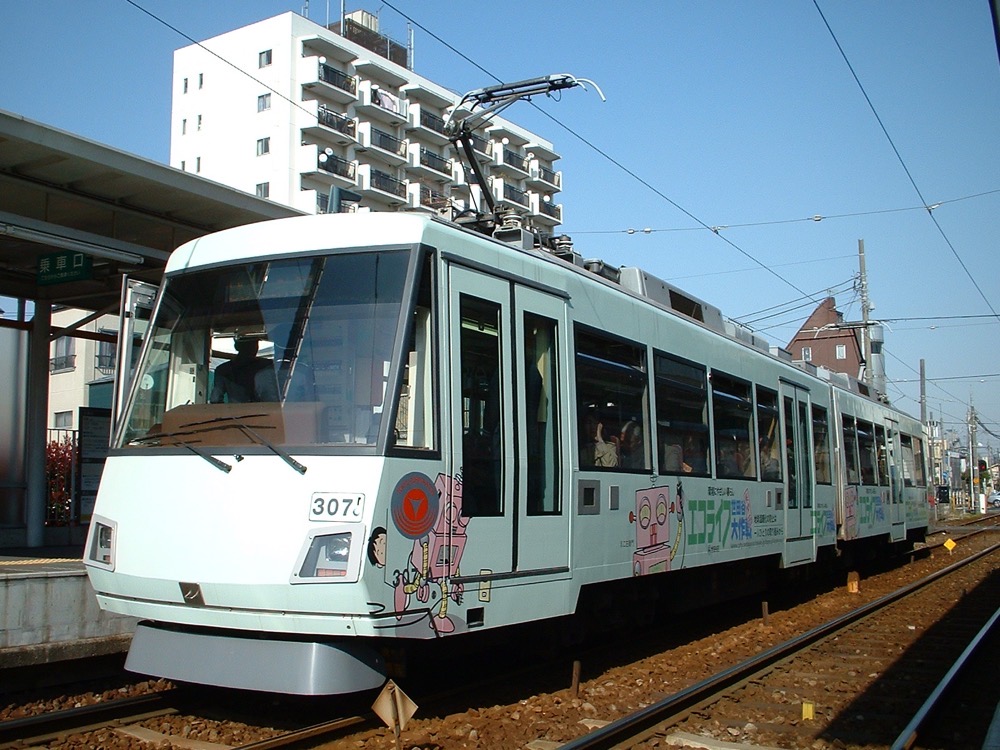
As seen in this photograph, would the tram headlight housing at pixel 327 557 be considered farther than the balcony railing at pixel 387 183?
No

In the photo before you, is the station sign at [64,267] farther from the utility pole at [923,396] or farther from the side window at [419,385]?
the utility pole at [923,396]

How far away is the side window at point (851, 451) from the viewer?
15766 millimetres

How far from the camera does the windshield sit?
5.92 metres

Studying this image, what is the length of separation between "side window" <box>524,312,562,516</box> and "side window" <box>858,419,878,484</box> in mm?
10906

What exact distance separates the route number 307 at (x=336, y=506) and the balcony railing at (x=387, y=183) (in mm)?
56044

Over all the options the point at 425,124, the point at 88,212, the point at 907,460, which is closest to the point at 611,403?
the point at 88,212

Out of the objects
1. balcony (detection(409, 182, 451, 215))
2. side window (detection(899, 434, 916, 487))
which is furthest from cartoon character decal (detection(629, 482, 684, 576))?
balcony (detection(409, 182, 451, 215))

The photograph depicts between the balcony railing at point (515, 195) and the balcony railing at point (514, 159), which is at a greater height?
the balcony railing at point (514, 159)

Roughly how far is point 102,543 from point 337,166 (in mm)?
52256

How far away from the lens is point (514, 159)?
73.6 meters

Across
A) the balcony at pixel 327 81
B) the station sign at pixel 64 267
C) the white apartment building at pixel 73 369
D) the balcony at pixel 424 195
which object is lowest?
the station sign at pixel 64 267

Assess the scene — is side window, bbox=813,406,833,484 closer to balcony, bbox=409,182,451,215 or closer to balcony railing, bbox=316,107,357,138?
balcony railing, bbox=316,107,357,138

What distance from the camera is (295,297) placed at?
6328 mm

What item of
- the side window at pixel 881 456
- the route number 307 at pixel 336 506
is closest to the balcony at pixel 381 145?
the side window at pixel 881 456
